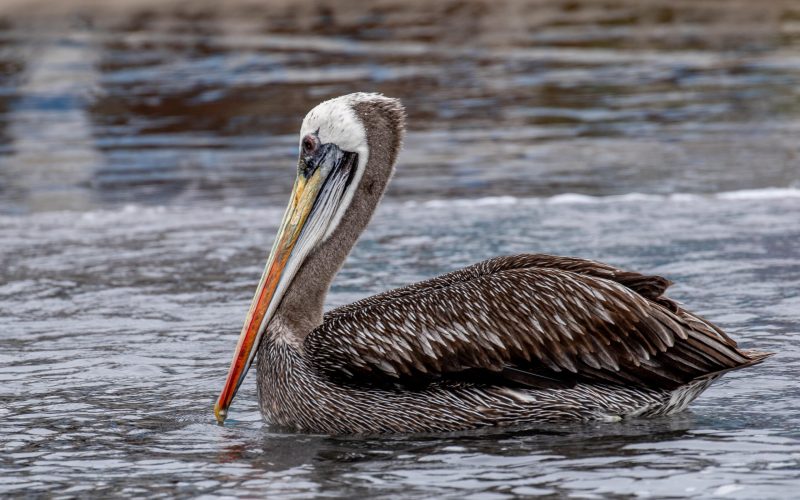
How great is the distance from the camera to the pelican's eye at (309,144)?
5.39m

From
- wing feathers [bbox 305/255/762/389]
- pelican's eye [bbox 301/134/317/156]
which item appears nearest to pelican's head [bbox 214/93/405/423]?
pelican's eye [bbox 301/134/317/156]

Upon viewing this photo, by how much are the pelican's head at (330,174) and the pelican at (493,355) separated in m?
0.06

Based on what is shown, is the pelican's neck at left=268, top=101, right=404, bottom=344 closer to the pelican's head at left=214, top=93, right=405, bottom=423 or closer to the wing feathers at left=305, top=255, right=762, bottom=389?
the pelican's head at left=214, top=93, right=405, bottom=423

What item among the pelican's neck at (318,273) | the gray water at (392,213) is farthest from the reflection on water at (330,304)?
the pelican's neck at (318,273)

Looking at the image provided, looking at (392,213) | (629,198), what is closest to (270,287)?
(392,213)

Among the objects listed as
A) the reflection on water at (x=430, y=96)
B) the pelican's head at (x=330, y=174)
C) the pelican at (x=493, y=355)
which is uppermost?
the pelican's head at (x=330, y=174)

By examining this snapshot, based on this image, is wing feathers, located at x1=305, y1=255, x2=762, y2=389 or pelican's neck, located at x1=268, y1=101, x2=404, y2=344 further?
pelican's neck, located at x1=268, y1=101, x2=404, y2=344

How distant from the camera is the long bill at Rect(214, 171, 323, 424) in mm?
5176

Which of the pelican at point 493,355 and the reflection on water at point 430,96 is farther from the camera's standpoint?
the reflection on water at point 430,96

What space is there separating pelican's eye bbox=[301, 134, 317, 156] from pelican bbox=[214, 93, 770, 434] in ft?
1.70

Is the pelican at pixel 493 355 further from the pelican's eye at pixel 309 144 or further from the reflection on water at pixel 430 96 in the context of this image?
the reflection on water at pixel 430 96

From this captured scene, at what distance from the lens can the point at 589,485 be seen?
4.30 meters

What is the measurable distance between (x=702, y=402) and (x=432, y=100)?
37.8 feet

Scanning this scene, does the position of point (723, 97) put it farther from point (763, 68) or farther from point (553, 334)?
point (553, 334)
